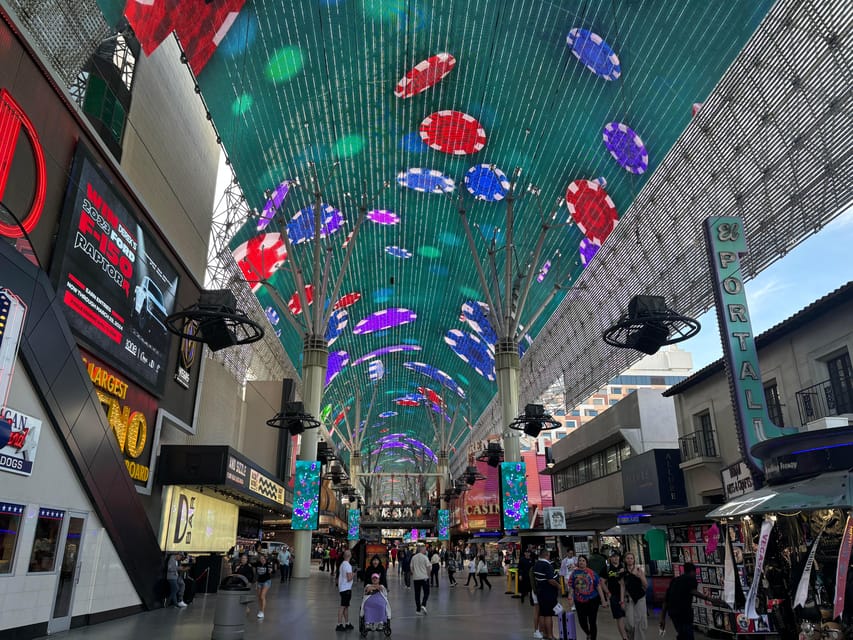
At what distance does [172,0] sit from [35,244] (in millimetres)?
9908

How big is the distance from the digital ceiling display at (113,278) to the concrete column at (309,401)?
11170 mm

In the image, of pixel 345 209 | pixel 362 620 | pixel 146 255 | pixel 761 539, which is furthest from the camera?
pixel 345 209

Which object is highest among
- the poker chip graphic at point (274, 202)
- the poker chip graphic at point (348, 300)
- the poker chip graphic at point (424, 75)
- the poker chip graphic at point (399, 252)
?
the poker chip graphic at point (424, 75)

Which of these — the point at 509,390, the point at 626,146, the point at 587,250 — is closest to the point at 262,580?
the point at 509,390

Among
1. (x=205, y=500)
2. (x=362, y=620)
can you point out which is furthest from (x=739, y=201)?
(x=205, y=500)

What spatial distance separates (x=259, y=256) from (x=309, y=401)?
7877 mm

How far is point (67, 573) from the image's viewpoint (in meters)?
10.6

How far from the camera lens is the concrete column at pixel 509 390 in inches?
1013

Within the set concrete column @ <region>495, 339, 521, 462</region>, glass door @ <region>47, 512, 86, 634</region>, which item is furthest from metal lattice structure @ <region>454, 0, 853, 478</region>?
glass door @ <region>47, 512, 86, 634</region>

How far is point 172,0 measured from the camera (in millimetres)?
16438

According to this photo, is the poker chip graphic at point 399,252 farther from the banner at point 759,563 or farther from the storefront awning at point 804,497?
the banner at point 759,563

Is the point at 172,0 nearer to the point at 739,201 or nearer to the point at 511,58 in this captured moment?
the point at 511,58

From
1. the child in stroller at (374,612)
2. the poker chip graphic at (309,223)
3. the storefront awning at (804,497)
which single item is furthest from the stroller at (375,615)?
the poker chip graphic at (309,223)

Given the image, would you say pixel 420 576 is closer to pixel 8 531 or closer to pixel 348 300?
pixel 8 531
